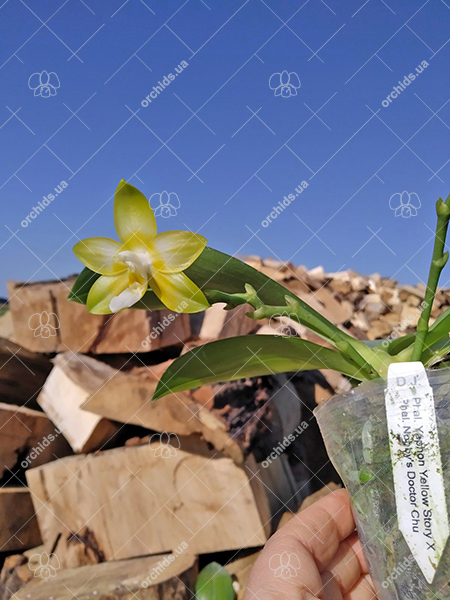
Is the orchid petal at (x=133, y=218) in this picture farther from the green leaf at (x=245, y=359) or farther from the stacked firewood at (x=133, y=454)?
the stacked firewood at (x=133, y=454)

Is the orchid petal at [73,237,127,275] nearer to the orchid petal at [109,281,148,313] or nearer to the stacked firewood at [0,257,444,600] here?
the orchid petal at [109,281,148,313]

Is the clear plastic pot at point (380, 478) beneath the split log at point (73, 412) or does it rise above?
above

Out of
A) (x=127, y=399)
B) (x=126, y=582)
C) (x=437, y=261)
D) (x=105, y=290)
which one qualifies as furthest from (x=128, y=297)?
(x=126, y=582)

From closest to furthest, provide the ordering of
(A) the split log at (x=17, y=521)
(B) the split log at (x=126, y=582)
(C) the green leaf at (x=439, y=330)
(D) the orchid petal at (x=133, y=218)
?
(D) the orchid petal at (x=133, y=218) < (C) the green leaf at (x=439, y=330) < (B) the split log at (x=126, y=582) < (A) the split log at (x=17, y=521)

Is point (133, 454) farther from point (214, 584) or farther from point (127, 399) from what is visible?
point (214, 584)

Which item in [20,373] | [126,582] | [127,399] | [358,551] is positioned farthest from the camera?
[20,373]

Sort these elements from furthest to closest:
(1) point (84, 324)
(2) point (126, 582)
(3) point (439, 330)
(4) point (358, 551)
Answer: (1) point (84, 324)
(2) point (126, 582)
(4) point (358, 551)
(3) point (439, 330)

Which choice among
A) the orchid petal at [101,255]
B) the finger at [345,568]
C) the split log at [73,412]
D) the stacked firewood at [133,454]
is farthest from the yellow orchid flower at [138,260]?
the split log at [73,412]

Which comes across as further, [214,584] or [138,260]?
[214,584]

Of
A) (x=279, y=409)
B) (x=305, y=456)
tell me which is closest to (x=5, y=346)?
(x=279, y=409)
